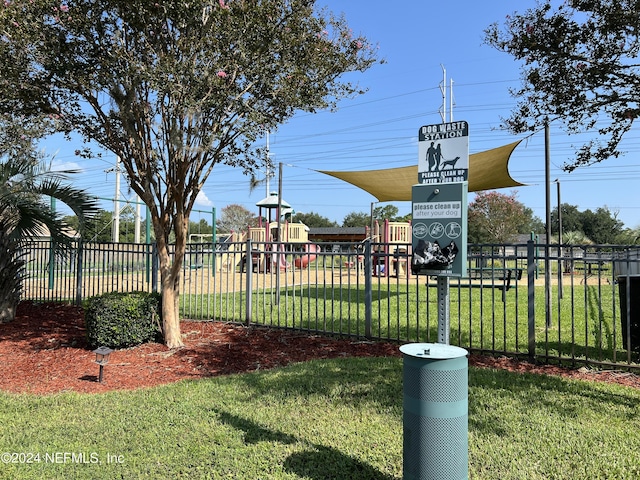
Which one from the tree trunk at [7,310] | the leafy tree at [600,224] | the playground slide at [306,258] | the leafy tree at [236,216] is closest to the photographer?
the tree trunk at [7,310]

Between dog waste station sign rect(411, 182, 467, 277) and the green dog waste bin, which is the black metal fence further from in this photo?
the green dog waste bin

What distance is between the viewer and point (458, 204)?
2568 mm

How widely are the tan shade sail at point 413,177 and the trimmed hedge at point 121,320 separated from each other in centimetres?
457

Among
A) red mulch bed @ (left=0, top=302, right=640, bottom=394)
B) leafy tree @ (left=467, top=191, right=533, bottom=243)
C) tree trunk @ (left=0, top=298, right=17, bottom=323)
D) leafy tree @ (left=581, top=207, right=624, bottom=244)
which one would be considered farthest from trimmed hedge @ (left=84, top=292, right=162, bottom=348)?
leafy tree @ (left=581, top=207, right=624, bottom=244)

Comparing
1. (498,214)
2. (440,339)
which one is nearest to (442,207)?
(440,339)

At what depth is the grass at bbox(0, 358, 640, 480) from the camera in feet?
9.69

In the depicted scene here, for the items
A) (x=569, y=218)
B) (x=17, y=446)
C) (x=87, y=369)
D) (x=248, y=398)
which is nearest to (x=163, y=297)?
(x=87, y=369)

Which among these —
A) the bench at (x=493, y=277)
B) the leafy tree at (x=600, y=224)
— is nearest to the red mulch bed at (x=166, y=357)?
the bench at (x=493, y=277)

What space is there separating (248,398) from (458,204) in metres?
2.88

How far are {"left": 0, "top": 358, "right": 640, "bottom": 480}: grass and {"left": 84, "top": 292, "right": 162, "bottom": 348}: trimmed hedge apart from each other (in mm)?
1671

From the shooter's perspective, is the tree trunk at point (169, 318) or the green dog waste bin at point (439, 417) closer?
the green dog waste bin at point (439, 417)

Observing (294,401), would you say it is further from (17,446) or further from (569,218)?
(569,218)

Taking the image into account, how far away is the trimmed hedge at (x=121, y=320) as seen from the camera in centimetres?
611

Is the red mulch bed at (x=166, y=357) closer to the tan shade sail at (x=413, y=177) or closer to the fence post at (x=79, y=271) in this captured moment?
the fence post at (x=79, y=271)
